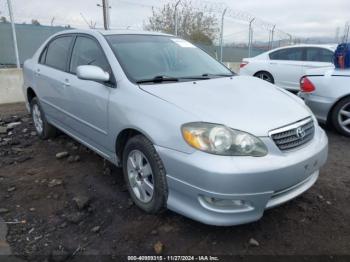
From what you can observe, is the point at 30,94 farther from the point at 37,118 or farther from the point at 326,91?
the point at 326,91

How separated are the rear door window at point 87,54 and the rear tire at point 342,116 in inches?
151

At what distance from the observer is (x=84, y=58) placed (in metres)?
3.73

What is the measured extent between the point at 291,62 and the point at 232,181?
710cm

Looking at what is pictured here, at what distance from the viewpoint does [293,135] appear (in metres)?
2.56

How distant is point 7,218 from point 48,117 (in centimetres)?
A: 199

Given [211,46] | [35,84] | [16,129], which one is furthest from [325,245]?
[211,46]

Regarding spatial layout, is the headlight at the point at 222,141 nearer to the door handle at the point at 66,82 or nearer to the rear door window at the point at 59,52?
the door handle at the point at 66,82

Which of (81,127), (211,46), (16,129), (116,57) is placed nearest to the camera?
(116,57)

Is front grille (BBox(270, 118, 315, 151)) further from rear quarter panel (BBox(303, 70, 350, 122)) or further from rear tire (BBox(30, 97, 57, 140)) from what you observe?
rear tire (BBox(30, 97, 57, 140))

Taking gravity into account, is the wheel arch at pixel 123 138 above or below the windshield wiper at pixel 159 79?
below

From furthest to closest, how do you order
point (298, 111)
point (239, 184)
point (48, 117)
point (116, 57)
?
point (48, 117) < point (116, 57) < point (298, 111) < point (239, 184)

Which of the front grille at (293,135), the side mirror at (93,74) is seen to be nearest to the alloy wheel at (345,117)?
the front grille at (293,135)

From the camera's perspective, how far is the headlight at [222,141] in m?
2.29

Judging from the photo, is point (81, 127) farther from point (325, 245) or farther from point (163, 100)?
point (325, 245)
